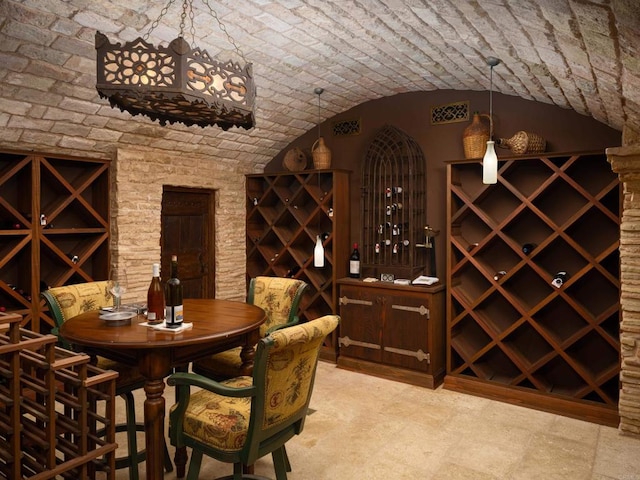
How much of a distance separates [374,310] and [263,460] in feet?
5.53

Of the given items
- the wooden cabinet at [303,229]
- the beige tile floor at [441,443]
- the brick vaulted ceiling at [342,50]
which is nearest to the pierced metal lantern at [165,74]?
the brick vaulted ceiling at [342,50]

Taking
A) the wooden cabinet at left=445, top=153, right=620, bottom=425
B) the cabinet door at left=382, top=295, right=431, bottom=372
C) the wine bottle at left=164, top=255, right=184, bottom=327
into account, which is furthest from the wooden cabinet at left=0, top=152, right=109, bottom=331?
the wooden cabinet at left=445, top=153, right=620, bottom=425

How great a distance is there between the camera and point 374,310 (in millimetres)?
4043

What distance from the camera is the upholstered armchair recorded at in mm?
2928

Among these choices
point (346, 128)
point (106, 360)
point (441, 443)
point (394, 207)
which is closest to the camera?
point (106, 360)

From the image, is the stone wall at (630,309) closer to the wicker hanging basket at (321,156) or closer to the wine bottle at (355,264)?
the wine bottle at (355,264)

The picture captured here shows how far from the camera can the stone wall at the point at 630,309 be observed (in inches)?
116

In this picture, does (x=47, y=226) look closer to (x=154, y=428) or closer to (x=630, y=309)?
(x=154, y=428)

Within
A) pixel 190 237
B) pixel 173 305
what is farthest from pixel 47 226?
pixel 173 305

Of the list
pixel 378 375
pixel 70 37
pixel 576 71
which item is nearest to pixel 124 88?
pixel 70 37

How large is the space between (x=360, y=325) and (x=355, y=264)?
555 mm

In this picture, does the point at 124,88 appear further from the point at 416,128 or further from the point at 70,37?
the point at 416,128

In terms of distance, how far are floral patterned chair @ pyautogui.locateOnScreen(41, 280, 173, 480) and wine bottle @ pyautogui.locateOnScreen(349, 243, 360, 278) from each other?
2.06m

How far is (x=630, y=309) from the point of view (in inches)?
117
